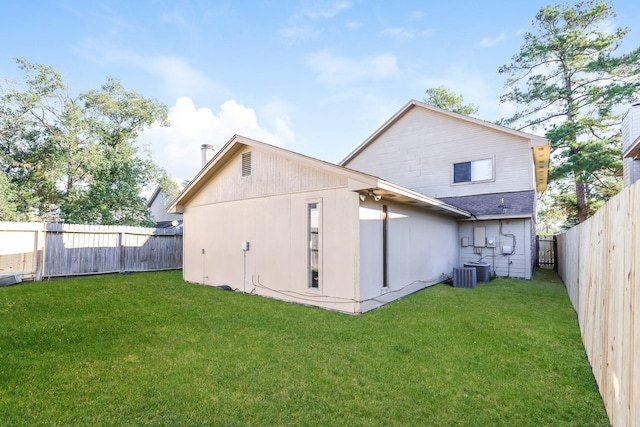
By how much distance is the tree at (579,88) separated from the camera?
14.8 metres

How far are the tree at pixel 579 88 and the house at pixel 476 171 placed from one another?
4335 mm

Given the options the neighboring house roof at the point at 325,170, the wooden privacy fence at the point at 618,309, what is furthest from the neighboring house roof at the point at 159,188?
the wooden privacy fence at the point at 618,309

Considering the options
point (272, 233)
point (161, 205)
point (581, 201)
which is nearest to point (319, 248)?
point (272, 233)

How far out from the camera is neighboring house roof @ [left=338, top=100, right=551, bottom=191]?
406 inches

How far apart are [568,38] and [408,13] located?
1190cm

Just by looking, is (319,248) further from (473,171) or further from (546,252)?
(546,252)

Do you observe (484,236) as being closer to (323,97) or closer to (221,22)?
(323,97)

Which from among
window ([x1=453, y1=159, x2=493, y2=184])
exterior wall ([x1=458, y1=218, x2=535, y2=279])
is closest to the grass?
exterior wall ([x1=458, y1=218, x2=535, y2=279])

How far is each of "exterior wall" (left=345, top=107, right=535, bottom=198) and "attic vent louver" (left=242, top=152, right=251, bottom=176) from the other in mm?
7162

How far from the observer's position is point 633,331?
6.62 feet

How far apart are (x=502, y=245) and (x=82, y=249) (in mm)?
14536

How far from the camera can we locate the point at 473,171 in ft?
37.6

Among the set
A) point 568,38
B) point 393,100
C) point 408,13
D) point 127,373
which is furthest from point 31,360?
point 568,38

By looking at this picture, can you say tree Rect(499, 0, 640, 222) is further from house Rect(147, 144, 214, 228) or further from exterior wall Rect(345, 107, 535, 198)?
house Rect(147, 144, 214, 228)
